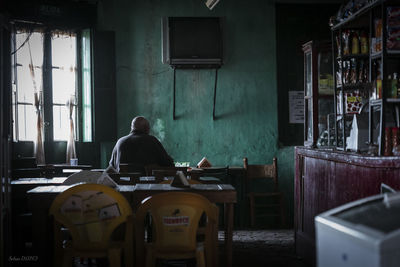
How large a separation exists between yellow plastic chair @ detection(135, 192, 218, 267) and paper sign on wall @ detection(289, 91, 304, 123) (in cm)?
470

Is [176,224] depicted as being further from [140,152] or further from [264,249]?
[140,152]

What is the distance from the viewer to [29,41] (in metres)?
6.74

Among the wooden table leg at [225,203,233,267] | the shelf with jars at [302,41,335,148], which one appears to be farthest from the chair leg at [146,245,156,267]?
the shelf with jars at [302,41,335,148]

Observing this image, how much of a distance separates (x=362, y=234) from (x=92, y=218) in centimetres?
191

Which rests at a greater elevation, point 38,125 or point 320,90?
point 320,90

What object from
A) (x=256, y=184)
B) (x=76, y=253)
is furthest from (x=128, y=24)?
(x=76, y=253)

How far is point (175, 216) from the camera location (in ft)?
9.45

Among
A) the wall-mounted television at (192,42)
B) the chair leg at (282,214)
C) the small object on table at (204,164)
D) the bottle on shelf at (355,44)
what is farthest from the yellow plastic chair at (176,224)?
the wall-mounted television at (192,42)

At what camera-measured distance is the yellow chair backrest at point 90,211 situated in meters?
2.96

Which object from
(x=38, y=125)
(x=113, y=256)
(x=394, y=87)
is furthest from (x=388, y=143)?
(x=38, y=125)

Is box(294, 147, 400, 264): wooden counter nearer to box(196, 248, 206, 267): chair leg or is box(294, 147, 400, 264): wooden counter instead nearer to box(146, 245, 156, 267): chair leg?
box(196, 248, 206, 267): chair leg

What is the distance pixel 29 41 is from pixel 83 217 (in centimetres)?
449

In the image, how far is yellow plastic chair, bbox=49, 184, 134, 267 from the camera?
2.96 m

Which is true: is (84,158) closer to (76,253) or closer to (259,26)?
(259,26)
